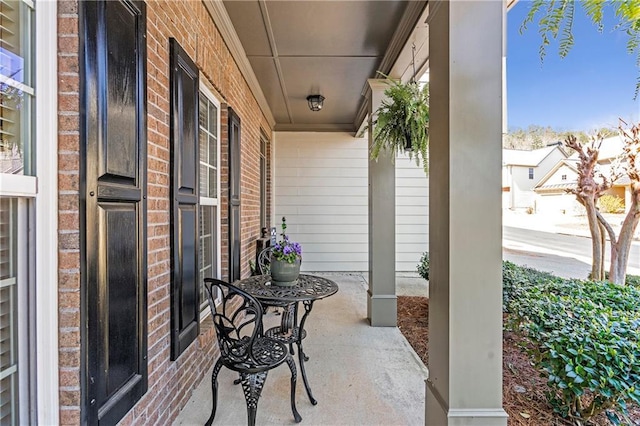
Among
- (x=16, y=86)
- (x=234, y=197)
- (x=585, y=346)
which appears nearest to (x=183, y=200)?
(x=16, y=86)

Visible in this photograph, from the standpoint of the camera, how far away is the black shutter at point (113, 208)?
3.74ft

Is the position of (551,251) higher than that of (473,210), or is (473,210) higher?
(473,210)

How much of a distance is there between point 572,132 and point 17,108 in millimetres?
4659

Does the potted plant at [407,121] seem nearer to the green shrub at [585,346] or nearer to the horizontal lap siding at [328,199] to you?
the green shrub at [585,346]

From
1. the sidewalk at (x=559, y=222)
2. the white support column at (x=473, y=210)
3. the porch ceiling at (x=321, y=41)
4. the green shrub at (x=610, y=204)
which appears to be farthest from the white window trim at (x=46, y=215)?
the green shrub at (x=610, y=204)

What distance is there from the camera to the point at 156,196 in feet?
5.56

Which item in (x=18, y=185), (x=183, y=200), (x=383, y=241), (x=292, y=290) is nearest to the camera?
(x=18, y=185)

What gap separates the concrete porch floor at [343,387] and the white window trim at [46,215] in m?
1.09

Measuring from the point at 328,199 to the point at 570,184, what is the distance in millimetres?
4059

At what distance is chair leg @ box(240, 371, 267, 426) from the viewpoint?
1691mm

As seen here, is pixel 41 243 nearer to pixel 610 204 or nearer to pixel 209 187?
pixel 209 187

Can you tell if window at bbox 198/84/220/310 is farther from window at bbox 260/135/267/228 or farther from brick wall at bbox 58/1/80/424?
window at bbox 260/135/267/228

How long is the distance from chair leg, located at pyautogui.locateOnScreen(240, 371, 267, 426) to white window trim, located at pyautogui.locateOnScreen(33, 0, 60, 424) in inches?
33.8

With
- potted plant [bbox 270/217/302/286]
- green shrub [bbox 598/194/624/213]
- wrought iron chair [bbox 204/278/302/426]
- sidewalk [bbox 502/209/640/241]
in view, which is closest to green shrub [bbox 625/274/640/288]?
sidewalk [bbox 502/209/640/241]
